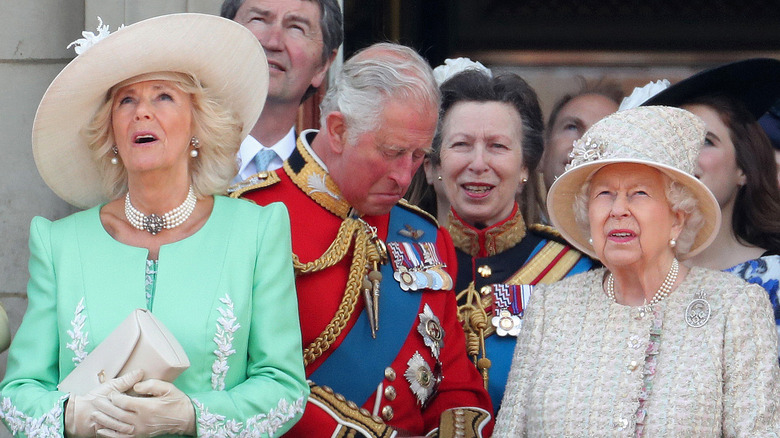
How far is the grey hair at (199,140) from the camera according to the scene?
359 centimetres

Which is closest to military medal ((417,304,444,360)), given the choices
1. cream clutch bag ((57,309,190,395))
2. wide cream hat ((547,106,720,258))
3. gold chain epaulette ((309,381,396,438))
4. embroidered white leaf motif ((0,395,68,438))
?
gold chain epaulette ((309,381,396,438))

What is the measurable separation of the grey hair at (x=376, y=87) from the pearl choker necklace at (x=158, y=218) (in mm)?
561

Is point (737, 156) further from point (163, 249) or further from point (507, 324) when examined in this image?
point (163, 249)

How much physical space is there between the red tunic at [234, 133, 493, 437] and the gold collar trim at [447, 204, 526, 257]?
398 mm

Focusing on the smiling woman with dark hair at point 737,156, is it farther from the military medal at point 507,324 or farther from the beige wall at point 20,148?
the beige wall at point 20,148

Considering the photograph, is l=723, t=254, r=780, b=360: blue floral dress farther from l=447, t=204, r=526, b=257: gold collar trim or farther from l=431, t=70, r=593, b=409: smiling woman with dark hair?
l=447, t=204, r=526, b=257: gold collar trim

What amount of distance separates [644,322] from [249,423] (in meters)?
1.01

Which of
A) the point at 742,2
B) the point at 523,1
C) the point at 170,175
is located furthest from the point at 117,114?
the point at 742,2

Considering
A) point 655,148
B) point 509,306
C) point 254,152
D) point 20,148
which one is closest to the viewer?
point 655,148

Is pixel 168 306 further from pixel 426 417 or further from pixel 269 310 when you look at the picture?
pixel 426 417

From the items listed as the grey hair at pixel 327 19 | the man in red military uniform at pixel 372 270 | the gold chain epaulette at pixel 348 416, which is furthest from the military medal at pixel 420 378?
the grey hair at pixel 327 19

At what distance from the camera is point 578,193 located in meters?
3.83

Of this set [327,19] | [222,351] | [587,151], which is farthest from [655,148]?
[327,19]

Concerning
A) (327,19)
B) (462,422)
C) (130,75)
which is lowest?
(462,422)
